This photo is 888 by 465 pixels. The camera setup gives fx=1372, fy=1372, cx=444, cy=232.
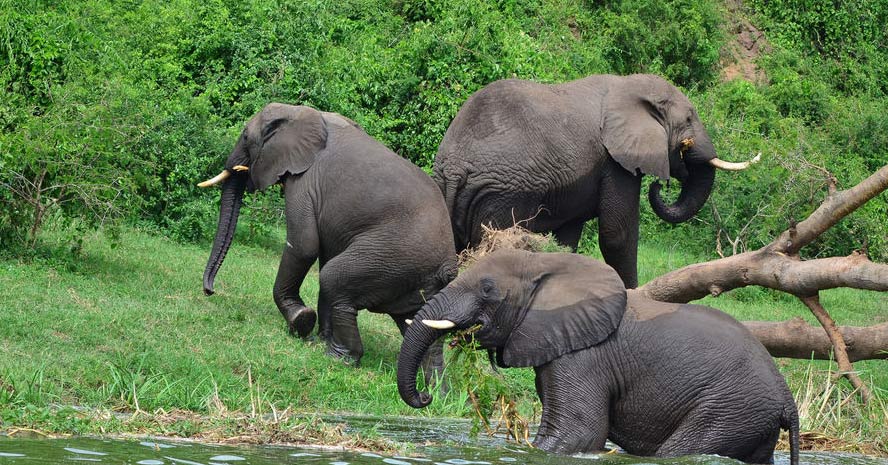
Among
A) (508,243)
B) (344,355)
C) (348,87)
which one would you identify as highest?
(348,87)

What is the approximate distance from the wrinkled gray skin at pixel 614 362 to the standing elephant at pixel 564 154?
3585 mm

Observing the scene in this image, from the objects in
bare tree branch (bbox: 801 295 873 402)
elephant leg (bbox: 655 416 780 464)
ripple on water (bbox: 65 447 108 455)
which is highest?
bare tree branch (bbox: 801 295 873 402)

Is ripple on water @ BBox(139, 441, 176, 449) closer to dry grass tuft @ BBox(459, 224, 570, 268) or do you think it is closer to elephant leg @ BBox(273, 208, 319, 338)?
dry grass tuft @ BBox(459, 224, 570, 268)

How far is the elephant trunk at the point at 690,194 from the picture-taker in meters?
13.4

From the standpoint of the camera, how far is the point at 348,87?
17.2m

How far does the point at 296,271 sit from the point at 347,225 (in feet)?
2.15

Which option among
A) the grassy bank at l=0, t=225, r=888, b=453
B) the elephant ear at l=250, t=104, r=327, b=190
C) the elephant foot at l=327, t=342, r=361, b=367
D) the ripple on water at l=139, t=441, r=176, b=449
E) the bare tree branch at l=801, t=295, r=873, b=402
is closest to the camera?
the ripple on water at l=139, t=441, r=176, b=449

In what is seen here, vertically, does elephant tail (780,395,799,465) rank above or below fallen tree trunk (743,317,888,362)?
below

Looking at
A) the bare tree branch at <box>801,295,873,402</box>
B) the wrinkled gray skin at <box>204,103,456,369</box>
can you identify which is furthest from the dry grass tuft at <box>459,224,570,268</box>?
the bare tree branch at <box>801,295,873,402</box>

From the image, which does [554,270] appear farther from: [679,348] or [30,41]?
[30,41]

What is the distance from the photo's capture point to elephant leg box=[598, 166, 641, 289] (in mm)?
12484

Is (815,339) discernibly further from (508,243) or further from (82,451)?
(82,451)

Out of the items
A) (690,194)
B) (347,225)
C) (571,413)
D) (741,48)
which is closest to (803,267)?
(571,413)

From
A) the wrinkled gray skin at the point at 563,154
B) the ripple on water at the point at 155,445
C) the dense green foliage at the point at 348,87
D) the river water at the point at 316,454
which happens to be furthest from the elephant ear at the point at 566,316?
the dense green foliage at the point at 348,87
